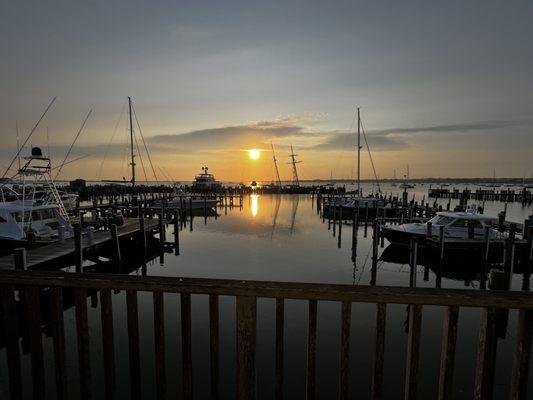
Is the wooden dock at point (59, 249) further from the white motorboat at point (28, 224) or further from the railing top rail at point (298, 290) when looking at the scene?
the railing top rail at point (298, 290)

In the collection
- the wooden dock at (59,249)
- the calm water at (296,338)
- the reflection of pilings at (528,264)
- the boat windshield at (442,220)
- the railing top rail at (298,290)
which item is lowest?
the calm water at (296,338)

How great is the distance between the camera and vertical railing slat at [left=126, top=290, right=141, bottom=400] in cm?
333

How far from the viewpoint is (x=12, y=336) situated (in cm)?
360

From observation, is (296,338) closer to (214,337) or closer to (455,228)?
(214,337)

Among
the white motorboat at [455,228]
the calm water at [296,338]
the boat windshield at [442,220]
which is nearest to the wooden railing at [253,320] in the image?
the calm water at [296,338]

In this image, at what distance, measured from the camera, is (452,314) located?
2.96 metres

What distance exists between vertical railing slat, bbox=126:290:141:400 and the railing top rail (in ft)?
0.72

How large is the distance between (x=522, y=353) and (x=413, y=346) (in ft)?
3.26

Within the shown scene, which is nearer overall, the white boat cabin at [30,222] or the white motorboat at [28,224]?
the white motorboat at [28,224]

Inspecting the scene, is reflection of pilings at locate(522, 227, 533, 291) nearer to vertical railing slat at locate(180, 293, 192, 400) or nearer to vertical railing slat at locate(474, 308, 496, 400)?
vertical railing slat at locate(474, 308, 496, 400)

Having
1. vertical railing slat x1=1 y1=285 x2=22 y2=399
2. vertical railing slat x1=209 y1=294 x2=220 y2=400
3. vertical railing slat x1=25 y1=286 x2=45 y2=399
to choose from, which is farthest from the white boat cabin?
vertical railing slat x1=209 y1=294 x2=220 y2=400

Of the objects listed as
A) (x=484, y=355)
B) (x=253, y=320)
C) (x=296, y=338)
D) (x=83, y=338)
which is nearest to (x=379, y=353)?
(x=484, y=355)

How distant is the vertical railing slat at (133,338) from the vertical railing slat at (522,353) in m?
3.56

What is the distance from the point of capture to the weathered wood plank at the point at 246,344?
10.3 feet
